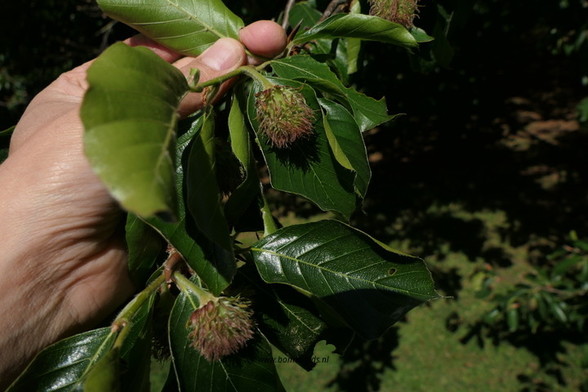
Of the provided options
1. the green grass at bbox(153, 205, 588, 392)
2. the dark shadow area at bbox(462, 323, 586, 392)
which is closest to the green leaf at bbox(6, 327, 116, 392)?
the green grass at bbox(153, 205, 588, 392)

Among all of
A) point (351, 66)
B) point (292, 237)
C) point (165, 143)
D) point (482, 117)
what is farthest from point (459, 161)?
point (165, 143)

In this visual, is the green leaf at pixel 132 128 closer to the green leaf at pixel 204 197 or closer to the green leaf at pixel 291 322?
the green leaf at pixel 204 197

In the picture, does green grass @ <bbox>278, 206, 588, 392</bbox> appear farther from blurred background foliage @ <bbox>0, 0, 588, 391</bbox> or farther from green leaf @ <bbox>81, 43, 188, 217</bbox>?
green leaf @ <bbox>81, 43, 188, 217</bbox>

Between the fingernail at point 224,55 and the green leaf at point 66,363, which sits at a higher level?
the fingernail at point 224,55

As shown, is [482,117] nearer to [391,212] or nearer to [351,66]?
[391,212]

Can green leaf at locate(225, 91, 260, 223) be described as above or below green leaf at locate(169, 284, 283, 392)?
above

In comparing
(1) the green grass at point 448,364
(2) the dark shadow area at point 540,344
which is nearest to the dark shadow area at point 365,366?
(1) the green grass at point 448,364
